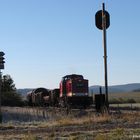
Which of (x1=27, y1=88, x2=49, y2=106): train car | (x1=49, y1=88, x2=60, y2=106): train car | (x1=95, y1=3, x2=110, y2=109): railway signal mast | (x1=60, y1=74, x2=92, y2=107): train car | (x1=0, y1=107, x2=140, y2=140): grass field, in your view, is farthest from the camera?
(x1=27, y1=88, x2=49, y2=106): train car

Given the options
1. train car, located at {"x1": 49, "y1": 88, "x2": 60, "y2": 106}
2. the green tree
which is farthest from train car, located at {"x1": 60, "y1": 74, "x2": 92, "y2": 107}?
the green tree

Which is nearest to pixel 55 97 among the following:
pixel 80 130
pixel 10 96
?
pixel 10 96

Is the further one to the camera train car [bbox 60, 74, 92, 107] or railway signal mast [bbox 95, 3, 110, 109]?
train car [bbox 60, 74, 92, 107]

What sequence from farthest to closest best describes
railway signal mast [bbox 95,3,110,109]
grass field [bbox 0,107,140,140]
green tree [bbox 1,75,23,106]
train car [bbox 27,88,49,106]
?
green tree [bbox 1,75,23,106], train car [bbox 27,88,49,106], railway signal mast [bbox 95,3,110,109], grass field [bbox 0,107,140,140]

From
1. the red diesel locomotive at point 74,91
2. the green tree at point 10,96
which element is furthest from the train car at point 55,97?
the green tree at point 10,96

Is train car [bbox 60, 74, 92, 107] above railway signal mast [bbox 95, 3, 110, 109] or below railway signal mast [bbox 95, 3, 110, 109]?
below

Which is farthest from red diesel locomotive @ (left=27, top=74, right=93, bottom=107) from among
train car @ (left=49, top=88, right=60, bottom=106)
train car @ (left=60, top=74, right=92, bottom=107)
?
train car @ (left=49, top=88, right=60, bottom=106)

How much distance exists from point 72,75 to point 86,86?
1791mm

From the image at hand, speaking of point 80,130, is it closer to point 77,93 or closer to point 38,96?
point 77,93

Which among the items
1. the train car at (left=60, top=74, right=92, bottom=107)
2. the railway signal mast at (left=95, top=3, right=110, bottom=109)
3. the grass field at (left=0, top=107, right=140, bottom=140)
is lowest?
the grass field at (left=0, top=107, right=140, bottom=140)

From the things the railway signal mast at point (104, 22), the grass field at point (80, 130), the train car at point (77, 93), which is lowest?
the grass field at point (80, 130)

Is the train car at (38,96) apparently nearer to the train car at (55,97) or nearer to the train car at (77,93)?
the train car at (55,97)

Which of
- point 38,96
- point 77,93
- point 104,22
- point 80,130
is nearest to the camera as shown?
point 80,130

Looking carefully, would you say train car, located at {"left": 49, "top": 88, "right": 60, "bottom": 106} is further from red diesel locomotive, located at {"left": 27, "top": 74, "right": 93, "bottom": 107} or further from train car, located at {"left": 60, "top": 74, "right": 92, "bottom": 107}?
train car, located at {"left": 60, "top": 74, "right": 92, "bottom": 107}
